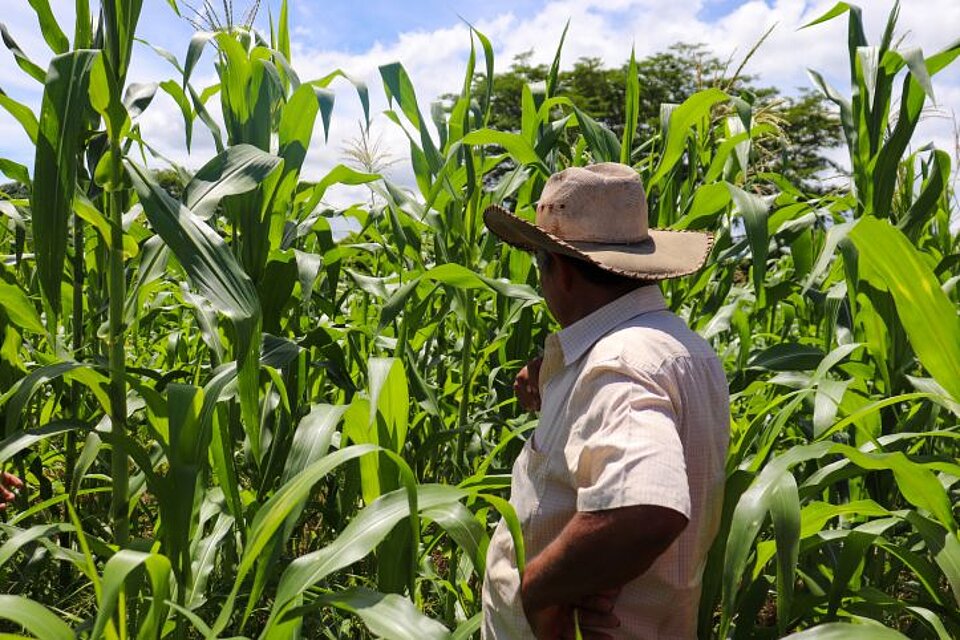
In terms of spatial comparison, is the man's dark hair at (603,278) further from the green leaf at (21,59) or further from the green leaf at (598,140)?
the green leaf at (21,59)

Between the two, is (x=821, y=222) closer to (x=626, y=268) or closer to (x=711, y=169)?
(x=711, y=169)

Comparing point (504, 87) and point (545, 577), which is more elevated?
point (504, 87)

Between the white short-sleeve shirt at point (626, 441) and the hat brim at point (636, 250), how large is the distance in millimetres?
49

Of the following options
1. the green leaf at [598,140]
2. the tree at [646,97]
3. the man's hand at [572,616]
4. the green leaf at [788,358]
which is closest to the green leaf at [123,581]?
the man's hand at [572,616]

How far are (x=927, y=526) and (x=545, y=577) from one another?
487mm

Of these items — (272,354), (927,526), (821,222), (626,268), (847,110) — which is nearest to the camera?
(927,526)

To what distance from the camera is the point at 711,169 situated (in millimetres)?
2051

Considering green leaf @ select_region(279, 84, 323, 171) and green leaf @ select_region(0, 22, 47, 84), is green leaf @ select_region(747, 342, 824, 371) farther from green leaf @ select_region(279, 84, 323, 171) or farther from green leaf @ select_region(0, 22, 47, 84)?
green leaf @ select_region(0, 22, 47, 84)

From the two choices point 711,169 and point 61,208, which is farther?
point 711,169

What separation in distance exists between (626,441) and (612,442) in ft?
0.06

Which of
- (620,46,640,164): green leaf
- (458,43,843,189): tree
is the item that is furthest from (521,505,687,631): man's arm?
(458,43,843,189): tree

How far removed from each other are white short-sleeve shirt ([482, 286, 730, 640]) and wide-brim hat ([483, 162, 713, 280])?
0.20ft

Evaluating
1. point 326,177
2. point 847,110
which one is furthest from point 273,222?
point 847,110

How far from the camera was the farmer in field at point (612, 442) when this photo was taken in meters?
1.05
